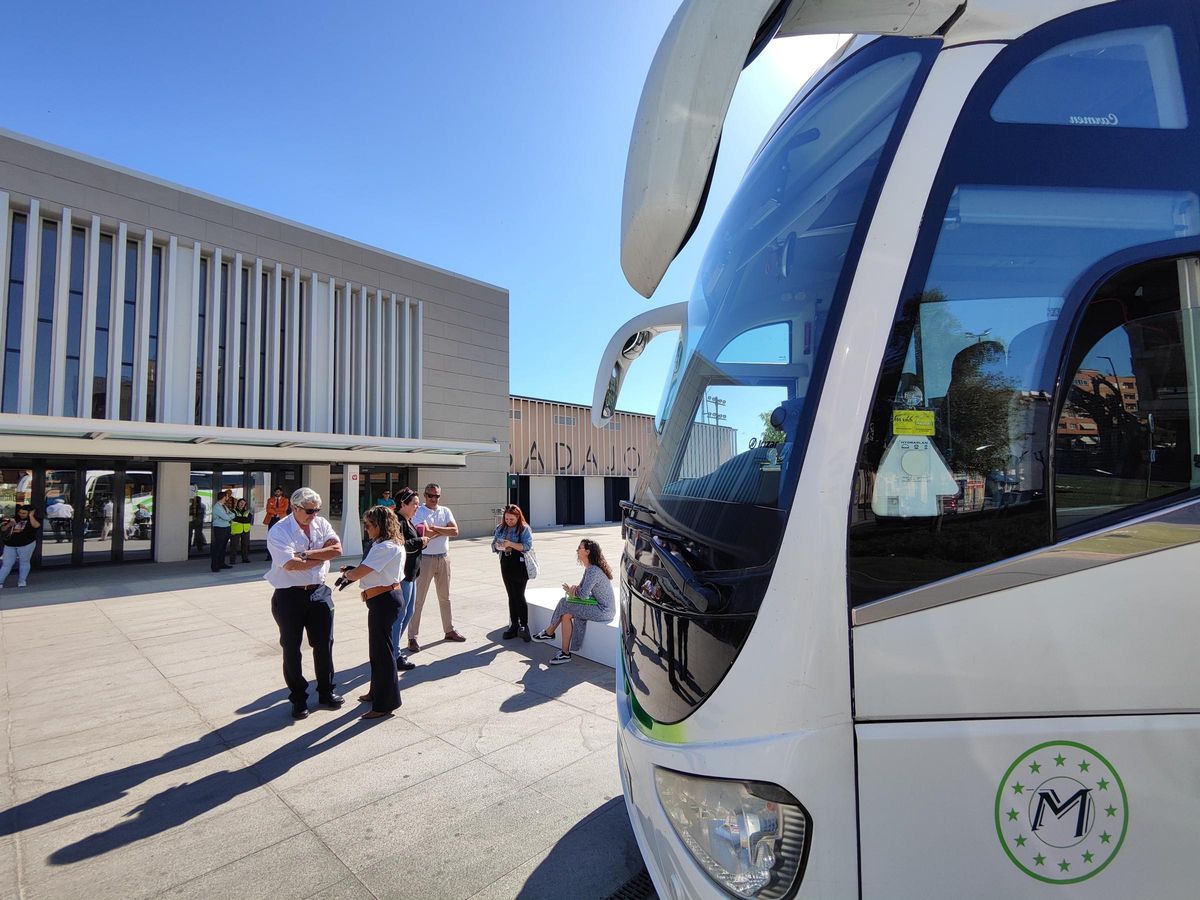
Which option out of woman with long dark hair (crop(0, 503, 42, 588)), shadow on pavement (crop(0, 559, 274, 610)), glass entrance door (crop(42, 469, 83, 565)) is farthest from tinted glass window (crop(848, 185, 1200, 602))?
glass entrance door (crop(42, 469, 83, 565))

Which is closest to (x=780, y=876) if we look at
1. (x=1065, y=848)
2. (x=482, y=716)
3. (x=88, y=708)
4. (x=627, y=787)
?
(x=1065, y=848)

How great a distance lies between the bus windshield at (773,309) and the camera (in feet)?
4.72

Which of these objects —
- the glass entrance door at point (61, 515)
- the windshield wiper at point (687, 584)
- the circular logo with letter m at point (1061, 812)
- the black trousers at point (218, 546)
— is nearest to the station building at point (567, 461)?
the black trousers at point (218, 546)

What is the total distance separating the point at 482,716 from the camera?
446 cm

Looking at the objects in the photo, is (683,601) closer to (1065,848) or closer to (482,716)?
(1065,848)

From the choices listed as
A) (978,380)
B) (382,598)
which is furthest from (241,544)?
(978,380)

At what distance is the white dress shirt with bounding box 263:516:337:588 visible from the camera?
439 cm

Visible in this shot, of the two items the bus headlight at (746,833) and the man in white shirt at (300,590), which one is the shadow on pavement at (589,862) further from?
the man in white shirt at (300,590)

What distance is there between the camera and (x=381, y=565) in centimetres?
439

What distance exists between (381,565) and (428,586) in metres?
2.08

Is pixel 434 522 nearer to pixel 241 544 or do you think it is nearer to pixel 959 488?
pixel 959 488

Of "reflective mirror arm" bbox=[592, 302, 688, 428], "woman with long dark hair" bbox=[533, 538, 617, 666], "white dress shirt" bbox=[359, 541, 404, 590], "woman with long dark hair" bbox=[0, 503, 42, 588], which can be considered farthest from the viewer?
"woman with long dark hair" bbox=[0, 503, 42, 588]

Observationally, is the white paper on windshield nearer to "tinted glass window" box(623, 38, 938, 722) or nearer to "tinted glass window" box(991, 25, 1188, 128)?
"tinted glass window" box(623, 38, 938, 722)

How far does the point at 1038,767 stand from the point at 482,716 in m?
3.99
